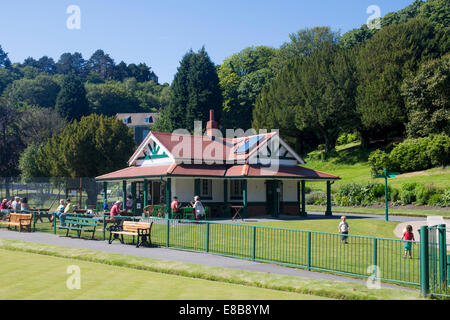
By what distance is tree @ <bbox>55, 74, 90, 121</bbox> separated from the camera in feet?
312

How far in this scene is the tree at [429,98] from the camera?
49.3 metres

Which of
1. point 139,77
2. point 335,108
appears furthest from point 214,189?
point 139,77

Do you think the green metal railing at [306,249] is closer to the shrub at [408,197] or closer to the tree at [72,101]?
the shrub at [408,197]

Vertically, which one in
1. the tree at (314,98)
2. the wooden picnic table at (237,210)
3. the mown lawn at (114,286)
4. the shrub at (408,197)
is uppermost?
the tree at (314,98)

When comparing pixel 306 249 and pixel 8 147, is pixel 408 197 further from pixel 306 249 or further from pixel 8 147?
pixel 8 147

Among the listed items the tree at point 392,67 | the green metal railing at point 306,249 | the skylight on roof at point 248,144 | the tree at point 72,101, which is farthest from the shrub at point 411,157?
the tree at point 72,101

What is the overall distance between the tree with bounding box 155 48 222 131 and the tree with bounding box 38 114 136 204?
82.0 ft

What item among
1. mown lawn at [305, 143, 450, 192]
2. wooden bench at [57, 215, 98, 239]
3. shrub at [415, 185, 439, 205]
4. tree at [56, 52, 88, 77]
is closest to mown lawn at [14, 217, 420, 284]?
wooden bench at [57, 215, 98, 239]

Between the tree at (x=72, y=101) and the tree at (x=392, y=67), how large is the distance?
197 ft

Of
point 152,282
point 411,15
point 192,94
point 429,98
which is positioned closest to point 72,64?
point 192,94

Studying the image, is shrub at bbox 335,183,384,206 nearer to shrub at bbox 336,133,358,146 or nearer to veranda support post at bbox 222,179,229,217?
veranda support post at bbox 222,179,229,217

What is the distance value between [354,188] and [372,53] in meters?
22.7

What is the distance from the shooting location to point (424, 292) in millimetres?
10312

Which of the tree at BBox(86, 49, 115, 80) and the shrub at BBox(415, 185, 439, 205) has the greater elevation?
the tree at BBox(86, 49, 115, 80)
